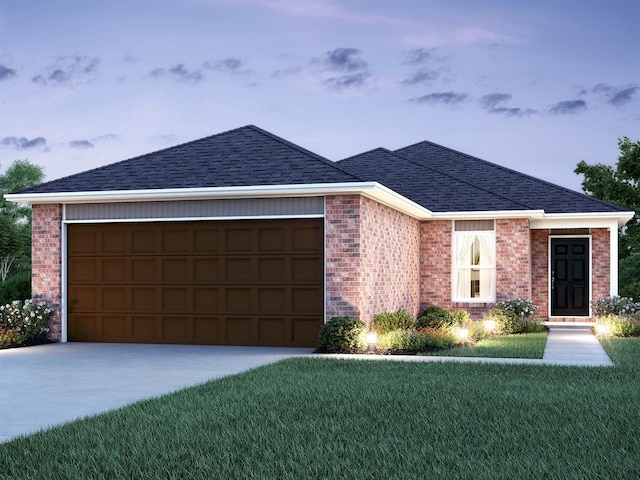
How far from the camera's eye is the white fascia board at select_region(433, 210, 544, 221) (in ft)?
66.0

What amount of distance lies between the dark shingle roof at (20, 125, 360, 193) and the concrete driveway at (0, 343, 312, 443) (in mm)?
3233

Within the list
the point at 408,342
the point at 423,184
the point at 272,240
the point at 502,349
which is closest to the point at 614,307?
the point at 423,184

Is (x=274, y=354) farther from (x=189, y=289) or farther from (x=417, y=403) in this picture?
(x=417, y=403)

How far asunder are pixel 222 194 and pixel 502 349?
238 inches

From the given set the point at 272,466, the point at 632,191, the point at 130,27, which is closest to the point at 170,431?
the point at 272,466

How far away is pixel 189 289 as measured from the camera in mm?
16094

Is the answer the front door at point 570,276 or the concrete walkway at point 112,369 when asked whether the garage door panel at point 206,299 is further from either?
the front door at point 570,276

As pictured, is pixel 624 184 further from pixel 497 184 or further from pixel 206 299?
pixel 206 299

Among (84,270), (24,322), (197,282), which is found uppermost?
(84,270)

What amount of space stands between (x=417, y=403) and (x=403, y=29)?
520 inches

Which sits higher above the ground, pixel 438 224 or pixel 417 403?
pixel 438 224

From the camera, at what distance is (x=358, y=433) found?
23.7 feet

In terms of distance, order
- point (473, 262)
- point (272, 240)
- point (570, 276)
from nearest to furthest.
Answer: point (272, 240), point (473, 262), point (570, 276)

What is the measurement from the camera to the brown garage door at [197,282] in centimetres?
1542
